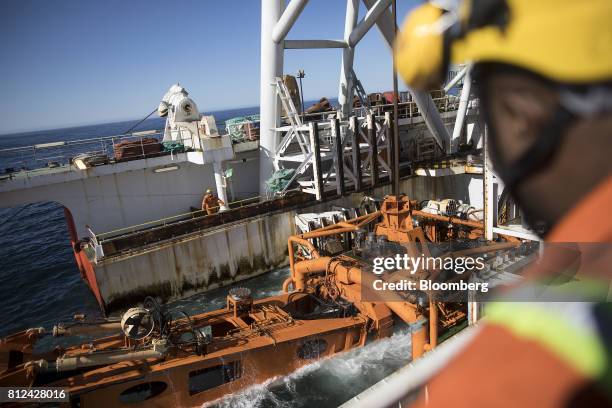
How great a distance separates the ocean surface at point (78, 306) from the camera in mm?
12312

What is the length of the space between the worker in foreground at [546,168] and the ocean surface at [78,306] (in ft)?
38.8

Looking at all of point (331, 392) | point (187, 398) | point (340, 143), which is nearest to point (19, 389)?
point (187, 398)

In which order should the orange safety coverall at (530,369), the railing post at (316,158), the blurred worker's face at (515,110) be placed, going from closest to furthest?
the orange safety coverall at (530,369)
the blurred worker's face at (515,110)
the railing post at (316,158)

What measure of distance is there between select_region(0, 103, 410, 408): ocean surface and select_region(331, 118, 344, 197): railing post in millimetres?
5556

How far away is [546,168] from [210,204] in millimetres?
20828

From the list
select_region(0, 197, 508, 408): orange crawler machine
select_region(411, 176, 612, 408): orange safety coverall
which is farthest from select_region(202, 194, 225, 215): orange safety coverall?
select_region(411, 176, 612, 408): orange safety coverall

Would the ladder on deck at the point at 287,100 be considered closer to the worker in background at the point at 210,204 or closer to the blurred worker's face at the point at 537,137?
the worker in background at the point at 210,204

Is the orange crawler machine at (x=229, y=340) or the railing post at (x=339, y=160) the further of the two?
the railing post at (x=339, y=160)

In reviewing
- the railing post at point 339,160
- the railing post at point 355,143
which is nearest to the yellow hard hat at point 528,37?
the railing post at point 339,160

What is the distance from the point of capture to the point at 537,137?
127cm

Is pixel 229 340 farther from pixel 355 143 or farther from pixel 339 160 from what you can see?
pixel 355 143

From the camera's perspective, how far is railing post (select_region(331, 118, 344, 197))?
855 inches

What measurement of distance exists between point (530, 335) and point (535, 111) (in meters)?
0.67

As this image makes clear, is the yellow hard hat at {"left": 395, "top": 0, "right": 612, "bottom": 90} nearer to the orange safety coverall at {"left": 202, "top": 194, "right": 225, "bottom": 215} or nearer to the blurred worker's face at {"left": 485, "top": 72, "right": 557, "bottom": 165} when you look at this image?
the blurred worker's face at {"left": 485, "top": 72, "right": 557, "bottom": 165}
